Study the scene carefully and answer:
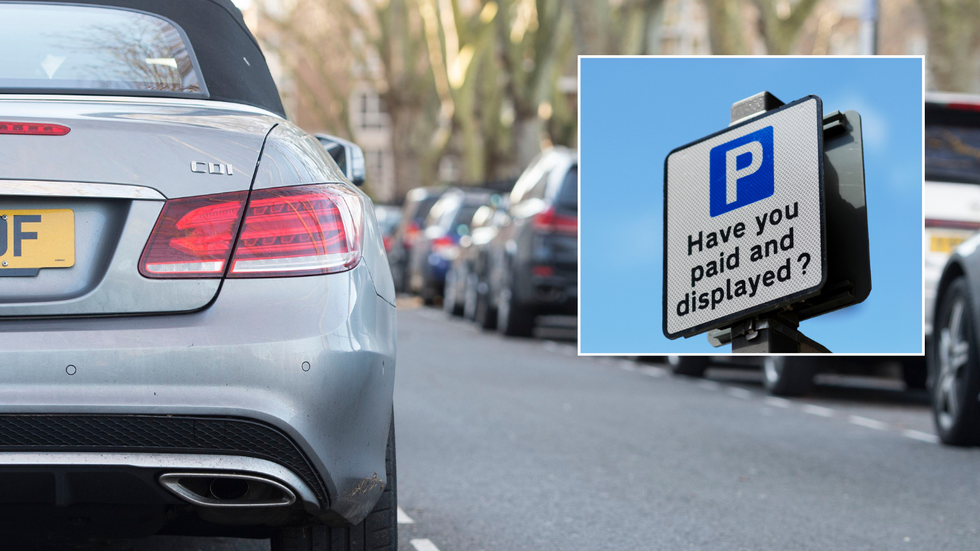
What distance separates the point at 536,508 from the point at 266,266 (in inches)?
104

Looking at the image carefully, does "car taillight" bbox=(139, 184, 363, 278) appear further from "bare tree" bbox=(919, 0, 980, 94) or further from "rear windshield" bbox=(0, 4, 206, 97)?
"bare tree" bbox=(919, 0, 980, 94)

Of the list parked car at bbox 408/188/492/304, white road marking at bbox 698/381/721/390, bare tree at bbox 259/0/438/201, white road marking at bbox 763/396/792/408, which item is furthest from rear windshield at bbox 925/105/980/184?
bare tree at bbox 259/0/438/201

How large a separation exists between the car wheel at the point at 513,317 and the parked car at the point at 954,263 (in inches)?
267

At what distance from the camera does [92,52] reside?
→ 12.8 ft

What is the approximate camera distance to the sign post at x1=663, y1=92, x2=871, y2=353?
3426 mm

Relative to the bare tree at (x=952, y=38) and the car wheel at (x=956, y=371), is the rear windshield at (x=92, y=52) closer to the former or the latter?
the car wheel at (x=956, y=371)

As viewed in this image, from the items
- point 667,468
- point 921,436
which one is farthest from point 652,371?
point 667,468

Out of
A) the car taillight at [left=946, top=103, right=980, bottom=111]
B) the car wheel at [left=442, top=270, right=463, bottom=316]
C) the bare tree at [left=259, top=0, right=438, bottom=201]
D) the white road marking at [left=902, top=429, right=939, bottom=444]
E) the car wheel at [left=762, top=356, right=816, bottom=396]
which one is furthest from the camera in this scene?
the bare tree at [left=259, top=0, right=438, bottom=201]

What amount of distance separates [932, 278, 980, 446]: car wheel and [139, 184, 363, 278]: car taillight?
4.65 m

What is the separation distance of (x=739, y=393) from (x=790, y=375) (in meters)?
0.76

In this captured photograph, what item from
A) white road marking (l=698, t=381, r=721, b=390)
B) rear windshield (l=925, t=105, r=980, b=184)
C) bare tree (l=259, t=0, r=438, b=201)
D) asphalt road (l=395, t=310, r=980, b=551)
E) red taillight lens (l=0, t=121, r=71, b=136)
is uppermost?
bare tree (l=259, t=0, r=438, b=201)

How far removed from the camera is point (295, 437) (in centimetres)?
324

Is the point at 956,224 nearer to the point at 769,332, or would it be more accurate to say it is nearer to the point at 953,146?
the point at 953,146

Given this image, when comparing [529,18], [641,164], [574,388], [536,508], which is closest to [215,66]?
[641,164]
